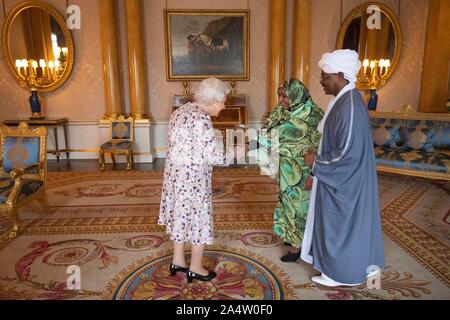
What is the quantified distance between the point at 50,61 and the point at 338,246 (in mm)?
6911

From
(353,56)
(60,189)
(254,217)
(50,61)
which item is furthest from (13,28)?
(353,56)

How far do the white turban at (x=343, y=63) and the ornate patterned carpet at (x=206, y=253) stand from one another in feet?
5.14

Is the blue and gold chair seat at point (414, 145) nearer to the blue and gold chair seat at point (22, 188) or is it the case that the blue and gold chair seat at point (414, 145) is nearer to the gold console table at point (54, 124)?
the blue and gold chair seat at point (22, 188)

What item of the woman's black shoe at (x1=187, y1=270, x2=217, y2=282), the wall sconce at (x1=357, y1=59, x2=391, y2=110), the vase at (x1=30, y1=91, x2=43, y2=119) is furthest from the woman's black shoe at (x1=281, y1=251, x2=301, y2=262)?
the vase at (x1=30, y1=91, x2=43, y2=119)

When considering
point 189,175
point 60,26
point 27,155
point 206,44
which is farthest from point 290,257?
point 60,26

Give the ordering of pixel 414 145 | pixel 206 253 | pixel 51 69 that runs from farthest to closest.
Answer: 1. pixel 51 69
2. pixel 414 145
3. pixel 206 253

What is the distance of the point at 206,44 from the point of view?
7281mm

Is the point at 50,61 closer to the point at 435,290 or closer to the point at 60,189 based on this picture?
the point at 60,189

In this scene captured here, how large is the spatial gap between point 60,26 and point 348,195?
6.95 m

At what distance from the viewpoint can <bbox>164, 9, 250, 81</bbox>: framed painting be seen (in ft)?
23.6

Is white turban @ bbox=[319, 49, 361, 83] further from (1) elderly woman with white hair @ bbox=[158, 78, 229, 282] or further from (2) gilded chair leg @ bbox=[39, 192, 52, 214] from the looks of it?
(2) gilded chair leg @ bbox=[39, 192, 52, 214]

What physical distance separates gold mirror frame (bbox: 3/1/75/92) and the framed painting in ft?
6.53

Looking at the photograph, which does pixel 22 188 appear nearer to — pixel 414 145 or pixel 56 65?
pixel 56 65
